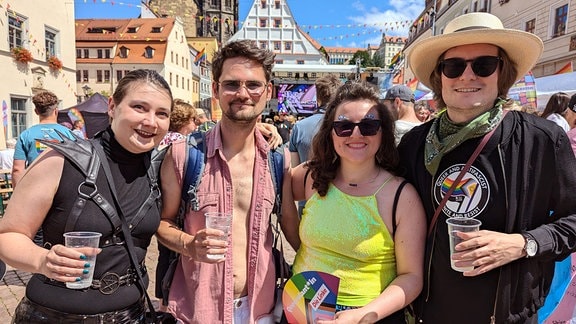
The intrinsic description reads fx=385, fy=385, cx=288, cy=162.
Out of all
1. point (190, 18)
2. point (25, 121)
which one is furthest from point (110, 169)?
point (190, 18)

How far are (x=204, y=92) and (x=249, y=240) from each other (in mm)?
57239

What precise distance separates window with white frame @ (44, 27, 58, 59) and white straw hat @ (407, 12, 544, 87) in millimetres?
A: 20566

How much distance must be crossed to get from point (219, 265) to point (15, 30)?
1887 centimetres

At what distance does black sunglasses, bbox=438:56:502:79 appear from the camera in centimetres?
187

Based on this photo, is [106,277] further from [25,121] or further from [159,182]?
[25,121]

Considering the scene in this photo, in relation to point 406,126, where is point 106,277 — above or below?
below

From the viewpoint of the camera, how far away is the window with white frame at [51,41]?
1830cm

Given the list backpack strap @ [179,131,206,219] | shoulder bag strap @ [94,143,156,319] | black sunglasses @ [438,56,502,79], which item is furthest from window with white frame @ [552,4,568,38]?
shoulder bag strap @ [94,143,156,319]

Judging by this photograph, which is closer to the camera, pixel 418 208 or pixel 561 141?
pixel 561 141

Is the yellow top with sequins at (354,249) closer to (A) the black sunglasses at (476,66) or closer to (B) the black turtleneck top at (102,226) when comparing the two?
(A) the black sunglasses at (476,66)

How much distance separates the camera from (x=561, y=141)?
172 cm

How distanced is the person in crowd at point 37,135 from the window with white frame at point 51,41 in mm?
15832

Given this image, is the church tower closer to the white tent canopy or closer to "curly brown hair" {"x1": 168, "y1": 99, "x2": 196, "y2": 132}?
the white tent canopy

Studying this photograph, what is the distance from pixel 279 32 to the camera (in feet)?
168
